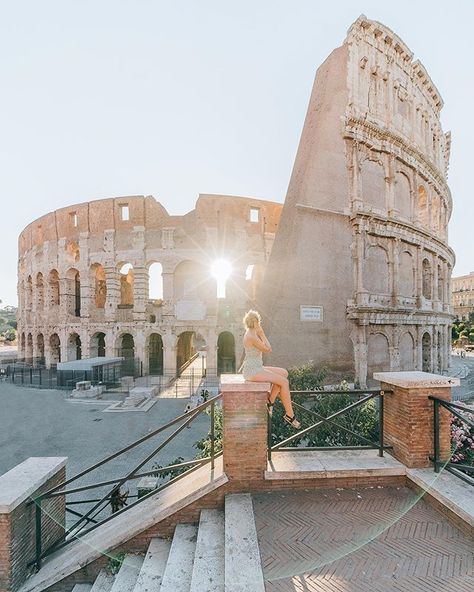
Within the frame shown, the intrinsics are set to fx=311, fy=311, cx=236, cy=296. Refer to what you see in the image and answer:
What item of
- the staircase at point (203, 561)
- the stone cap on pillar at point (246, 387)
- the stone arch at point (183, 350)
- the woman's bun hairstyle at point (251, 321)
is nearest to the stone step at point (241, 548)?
the staircase at point (203, 561)

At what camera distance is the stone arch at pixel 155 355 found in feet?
91.0

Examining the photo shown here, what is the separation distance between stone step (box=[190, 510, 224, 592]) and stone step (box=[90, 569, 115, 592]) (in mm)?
1204

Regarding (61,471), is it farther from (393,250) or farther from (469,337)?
(469,337)

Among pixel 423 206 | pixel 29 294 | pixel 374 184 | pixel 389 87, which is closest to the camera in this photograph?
pixel 374 184

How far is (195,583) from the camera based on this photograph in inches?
111

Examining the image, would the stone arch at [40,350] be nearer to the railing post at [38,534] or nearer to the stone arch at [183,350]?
the stone arch at [183,350]

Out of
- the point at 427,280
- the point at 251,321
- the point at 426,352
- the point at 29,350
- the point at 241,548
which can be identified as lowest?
the point at 29,350

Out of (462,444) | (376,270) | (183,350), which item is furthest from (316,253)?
(183,350)

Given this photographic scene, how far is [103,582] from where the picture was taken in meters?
3.61

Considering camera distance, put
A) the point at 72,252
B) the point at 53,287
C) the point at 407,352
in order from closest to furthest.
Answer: the point at 407,352
the point at 72,252
the point at 53,287

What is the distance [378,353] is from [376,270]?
5.01 m

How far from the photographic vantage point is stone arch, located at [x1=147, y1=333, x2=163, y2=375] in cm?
2773

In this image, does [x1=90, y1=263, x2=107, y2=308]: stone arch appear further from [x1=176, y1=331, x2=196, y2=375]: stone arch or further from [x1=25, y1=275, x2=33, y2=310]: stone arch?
[x1=25, y1=275, x2=33, y2=310]: stone arch

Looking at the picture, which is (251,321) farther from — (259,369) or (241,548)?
(241,548)
